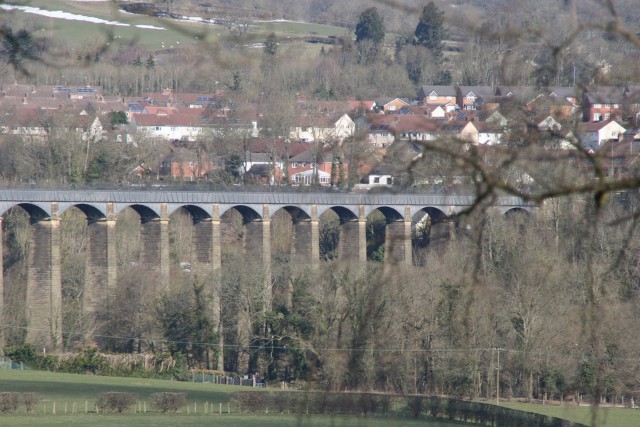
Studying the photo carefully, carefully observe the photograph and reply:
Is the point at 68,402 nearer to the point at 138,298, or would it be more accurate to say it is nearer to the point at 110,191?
the point at 138,298

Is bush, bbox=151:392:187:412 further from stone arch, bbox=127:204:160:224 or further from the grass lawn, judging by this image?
stone arch, bbox=127:204:160:224

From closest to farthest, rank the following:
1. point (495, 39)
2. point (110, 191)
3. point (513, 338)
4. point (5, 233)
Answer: point (495, 39)
point (513, 338)
point (110, 191)
point (5, 233)

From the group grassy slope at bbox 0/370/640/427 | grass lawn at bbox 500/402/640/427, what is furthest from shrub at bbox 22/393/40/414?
grass lawn at bbox 500/402/640/427

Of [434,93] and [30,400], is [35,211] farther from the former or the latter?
[434,93]

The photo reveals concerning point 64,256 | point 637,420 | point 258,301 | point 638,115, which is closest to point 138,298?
point 258,301

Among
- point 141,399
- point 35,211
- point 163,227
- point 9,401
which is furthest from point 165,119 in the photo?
point 9,401

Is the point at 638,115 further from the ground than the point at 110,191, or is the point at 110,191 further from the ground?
the point at 110,191

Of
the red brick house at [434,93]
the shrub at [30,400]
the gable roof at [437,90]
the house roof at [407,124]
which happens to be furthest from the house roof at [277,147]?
the house roof at [407,124]
